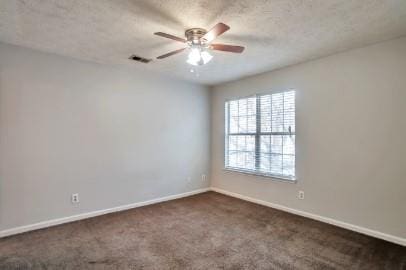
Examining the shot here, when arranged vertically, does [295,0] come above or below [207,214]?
above

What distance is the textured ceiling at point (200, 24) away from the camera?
2.09m

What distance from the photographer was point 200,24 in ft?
7.89

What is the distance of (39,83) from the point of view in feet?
10.5

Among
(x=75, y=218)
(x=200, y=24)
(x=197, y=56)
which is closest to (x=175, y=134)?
(x=75, y=218)

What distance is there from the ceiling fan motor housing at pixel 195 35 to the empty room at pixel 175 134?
A: 0.04ft

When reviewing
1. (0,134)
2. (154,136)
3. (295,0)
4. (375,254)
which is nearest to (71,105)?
(0,134)

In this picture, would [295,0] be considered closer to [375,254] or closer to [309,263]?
[309,263]

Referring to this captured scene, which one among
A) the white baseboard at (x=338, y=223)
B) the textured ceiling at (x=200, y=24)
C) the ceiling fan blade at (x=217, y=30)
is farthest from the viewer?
the white baseboard at (x=338, y=223)

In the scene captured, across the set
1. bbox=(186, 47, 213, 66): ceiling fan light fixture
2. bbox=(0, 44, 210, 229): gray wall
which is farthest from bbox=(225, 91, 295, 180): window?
bbox=(186, 47, 213, 66): ceiling fan light fixture

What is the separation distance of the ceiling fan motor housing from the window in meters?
2.00

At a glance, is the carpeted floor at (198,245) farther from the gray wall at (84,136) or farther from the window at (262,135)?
the window at (262,135)

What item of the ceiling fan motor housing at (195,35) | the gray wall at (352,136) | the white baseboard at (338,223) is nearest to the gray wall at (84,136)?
the white baseboard at (338,223)

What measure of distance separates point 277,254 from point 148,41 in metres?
Result: 2.88

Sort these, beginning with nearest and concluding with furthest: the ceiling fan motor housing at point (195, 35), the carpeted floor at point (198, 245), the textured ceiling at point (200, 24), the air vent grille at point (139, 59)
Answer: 1. the textured ceiling at point (200, 24)
2. the carpeted floor at point (198, 245)
3. the ceiling fan motor housing at point (195, 35)
4. the air vent grille at point (139, 59)
